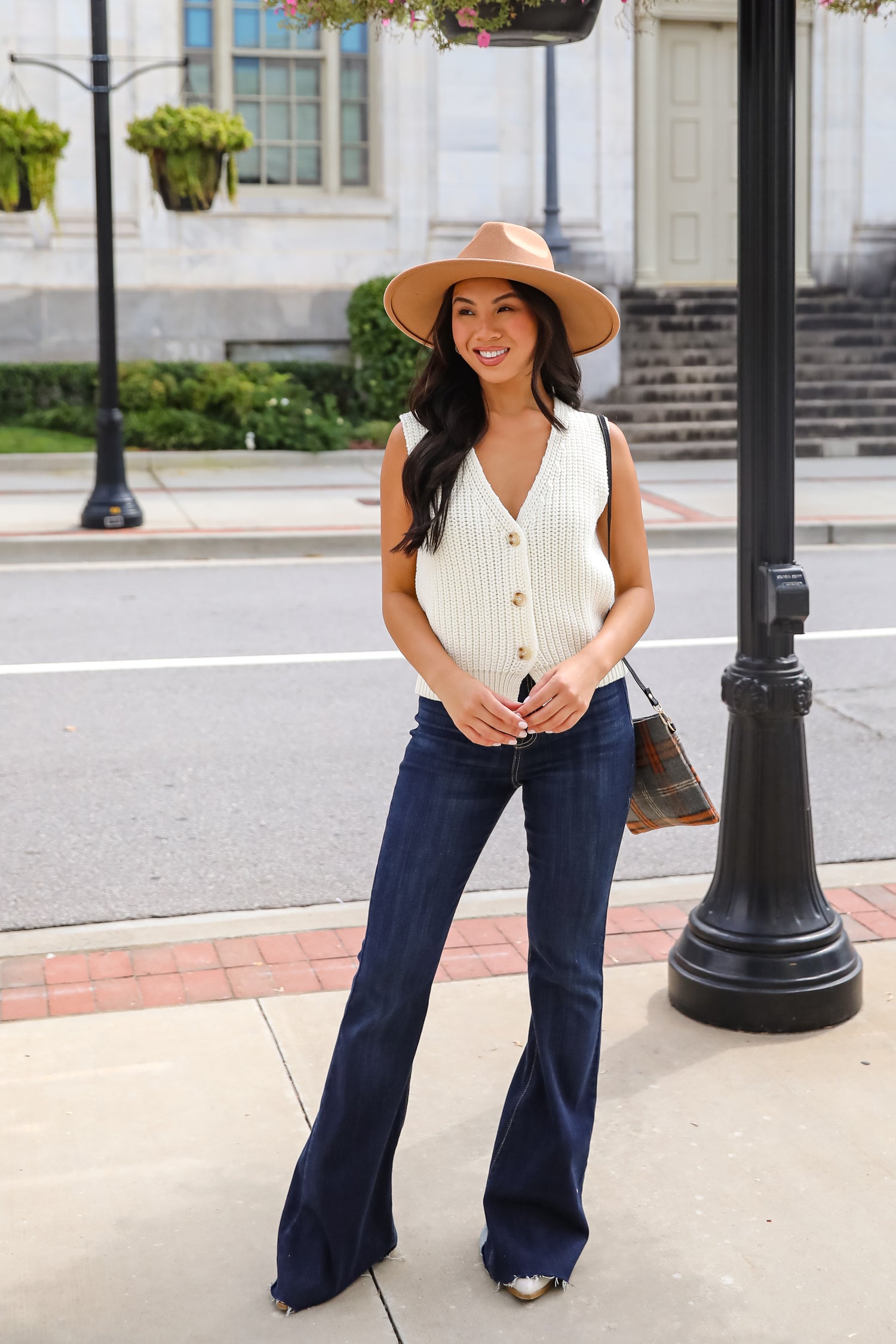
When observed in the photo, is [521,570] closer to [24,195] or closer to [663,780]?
[663,780]

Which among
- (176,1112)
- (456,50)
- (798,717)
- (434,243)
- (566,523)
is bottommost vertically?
(176,1112)

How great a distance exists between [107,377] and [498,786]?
1082 cm

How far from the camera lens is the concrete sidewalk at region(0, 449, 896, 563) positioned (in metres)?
12.4

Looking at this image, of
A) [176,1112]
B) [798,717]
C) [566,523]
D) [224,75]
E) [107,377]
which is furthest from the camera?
[224,75]

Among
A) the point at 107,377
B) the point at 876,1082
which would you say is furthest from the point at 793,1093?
the point at 107,377

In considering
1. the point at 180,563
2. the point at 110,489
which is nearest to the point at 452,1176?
the point at 180,563

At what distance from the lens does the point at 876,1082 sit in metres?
3.86

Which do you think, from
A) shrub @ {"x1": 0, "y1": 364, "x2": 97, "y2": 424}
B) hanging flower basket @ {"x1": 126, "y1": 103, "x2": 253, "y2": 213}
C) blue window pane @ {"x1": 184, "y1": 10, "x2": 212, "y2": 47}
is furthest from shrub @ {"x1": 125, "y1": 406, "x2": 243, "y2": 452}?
blue window pane @ {"x1": 184, "y1": 10, "x2": 212, "y2": 47}

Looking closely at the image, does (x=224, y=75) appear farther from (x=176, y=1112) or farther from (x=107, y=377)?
(x=176, y=1112)

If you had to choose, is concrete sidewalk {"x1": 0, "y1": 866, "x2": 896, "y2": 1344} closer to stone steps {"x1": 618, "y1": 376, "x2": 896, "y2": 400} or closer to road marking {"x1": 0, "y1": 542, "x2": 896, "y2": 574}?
road marking {"x1": 0, "y1": 542, "x2": 896, "y2": 574}

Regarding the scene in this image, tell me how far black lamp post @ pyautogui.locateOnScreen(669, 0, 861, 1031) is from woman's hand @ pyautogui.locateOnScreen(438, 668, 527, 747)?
142 cm

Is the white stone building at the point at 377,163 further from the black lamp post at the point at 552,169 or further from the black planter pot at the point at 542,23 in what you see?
the black planter pot at the point at 542,23

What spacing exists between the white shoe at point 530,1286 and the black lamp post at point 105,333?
1039 centimetres

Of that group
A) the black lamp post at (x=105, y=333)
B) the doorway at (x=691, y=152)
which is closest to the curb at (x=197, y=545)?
the black lamp post at (x=105, y=333)
